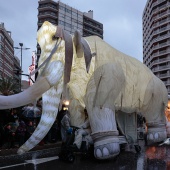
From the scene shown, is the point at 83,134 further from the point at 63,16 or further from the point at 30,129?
the point at 63,16

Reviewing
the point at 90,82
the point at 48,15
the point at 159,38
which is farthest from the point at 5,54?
the point at 90,82

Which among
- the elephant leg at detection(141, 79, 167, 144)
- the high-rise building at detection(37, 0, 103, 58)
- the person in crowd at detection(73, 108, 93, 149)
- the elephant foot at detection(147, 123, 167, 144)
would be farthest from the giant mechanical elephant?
the high-rise building at detection(37, 0, 103, 58)

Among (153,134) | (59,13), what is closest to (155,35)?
(59,13)

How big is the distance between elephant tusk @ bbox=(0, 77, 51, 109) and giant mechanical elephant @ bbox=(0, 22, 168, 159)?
0.05 ft

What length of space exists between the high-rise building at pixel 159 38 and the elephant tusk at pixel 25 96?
5367cm

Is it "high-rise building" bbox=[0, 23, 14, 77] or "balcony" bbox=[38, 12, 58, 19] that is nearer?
"high-rise building" bbox=[0, 23, 14, 77]

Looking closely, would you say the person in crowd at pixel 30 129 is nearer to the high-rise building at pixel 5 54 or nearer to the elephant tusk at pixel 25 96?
the elephant tusk at pixel 25 96

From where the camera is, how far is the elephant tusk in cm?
432

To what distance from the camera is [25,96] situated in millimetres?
4672

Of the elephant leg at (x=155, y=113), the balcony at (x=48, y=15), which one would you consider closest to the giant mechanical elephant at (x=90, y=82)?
the elephant leg at (x=155, y=113)

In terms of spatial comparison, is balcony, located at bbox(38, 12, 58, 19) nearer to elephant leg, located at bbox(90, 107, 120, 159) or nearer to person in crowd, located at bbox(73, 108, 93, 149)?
person in crowd, located at bbox(73, 108, 93, 149)

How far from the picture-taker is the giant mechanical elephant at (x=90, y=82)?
5441mm

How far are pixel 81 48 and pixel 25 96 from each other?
5.92 feet

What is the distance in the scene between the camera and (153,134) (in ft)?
25.8
